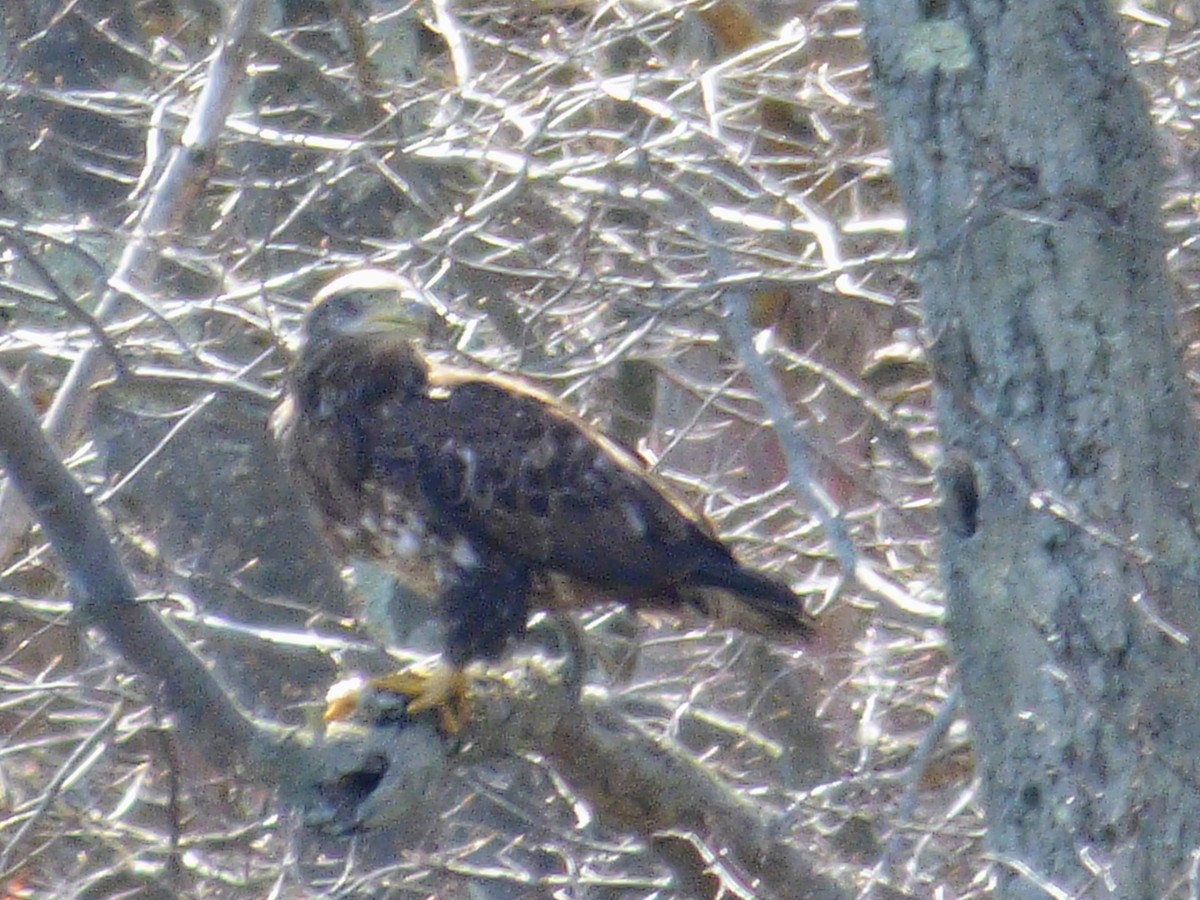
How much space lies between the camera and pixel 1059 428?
3541 millimetres

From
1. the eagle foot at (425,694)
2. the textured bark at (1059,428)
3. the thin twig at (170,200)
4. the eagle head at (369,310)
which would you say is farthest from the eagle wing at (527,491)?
the textured bark at (1059,428)

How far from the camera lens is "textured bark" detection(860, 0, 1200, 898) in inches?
137

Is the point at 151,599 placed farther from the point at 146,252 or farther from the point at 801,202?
the point at 801,202

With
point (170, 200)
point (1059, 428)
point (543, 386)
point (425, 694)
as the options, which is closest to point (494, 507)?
point (425, 694)

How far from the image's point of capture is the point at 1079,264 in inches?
140

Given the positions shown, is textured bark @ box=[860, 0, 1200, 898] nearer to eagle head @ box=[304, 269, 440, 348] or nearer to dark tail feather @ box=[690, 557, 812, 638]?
dark tail feather @ box=[690, 557, 812, 638]

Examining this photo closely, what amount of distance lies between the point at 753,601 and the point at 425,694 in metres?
0.74

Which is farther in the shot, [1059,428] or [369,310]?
[369,310]

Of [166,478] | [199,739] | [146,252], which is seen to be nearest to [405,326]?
[146,252]

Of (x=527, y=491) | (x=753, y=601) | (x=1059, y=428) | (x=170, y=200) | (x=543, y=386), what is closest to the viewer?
(x=1059, y=428)

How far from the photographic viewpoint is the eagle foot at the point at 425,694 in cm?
371

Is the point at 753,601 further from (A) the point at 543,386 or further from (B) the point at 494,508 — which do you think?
(A) the point at 543,386

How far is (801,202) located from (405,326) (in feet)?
3.43

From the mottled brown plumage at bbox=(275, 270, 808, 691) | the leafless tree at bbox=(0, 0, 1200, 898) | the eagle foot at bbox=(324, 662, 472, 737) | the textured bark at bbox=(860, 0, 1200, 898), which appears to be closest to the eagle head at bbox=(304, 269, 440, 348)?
the mottled brown plumage at bbox=(275, 270, 808, 691)
